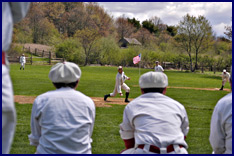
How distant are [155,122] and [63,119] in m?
0.84

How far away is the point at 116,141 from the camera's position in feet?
29.7

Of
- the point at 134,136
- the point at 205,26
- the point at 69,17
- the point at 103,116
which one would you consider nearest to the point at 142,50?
the point at 205,26

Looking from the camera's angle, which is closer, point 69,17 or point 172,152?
point 172,152

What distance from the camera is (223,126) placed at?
369 centimetres

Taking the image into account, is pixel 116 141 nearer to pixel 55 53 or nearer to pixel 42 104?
pixel 42 104

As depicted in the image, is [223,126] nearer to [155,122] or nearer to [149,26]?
[155,122]

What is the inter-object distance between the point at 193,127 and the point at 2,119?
9884mm

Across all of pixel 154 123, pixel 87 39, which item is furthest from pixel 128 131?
pixel 87 39

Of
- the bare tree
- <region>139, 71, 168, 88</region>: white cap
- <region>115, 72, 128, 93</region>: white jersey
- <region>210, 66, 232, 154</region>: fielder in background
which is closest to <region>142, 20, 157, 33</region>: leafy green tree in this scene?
the bare tree

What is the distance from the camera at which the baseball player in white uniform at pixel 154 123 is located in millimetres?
3416

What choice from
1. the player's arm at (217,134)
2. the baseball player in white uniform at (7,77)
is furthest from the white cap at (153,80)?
the baseball player in white uniform at (7,77)

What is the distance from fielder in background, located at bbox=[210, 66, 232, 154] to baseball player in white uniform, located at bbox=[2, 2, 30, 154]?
7.61 ft

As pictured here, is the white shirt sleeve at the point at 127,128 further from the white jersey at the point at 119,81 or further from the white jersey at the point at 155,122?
the white jersey at the point at 119,81

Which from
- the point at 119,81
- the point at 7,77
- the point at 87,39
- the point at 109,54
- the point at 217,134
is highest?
the point at 87,39
